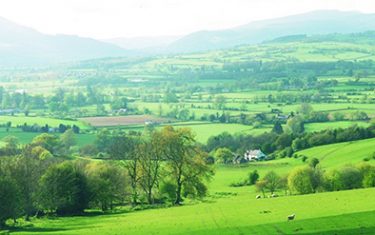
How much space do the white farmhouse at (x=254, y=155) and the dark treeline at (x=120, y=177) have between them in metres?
44.0

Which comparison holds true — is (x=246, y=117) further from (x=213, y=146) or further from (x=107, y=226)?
(x=107, y=226)

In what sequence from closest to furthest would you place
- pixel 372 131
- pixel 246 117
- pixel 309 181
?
1. pixel 309 181
2. pixel 372 131
3. pixel 246 117

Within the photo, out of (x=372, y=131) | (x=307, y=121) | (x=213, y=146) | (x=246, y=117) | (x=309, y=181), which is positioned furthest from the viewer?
(x=246, y=117)

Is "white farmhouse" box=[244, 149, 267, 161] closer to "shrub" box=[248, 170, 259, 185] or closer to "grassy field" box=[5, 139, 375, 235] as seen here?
"shrub" box=[248, 170, 259, 185]

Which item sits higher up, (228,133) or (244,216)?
(244,216)

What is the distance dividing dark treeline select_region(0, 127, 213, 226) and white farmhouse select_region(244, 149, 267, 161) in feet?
144

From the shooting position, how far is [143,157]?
73.2m

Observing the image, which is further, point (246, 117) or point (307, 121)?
point (246, 117)

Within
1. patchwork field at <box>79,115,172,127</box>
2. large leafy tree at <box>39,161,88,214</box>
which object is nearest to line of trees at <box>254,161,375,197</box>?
large leafy tree at <box>39,161,88,214</box>

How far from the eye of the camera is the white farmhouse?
119250 millimetres

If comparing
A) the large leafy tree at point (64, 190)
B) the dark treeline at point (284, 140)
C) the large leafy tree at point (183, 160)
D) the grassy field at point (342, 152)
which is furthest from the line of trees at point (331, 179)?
the dark treeline at point (284, 140)

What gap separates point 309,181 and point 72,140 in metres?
71.4

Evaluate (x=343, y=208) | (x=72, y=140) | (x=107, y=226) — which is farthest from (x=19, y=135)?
(x=343, y=208)

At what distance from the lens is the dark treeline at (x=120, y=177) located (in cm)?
6269
